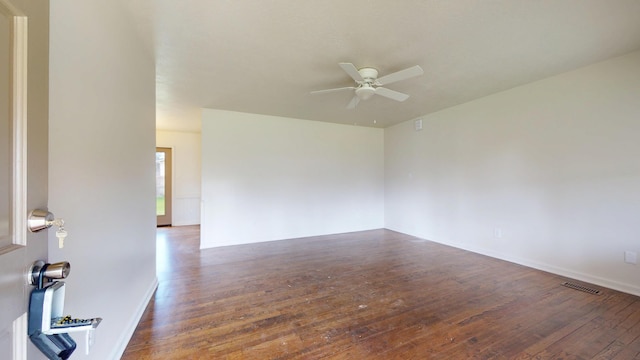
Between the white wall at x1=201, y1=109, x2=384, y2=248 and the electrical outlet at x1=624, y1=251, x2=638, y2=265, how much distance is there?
12.7ft

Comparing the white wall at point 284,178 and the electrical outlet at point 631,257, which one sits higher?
the white wall at point 284,178

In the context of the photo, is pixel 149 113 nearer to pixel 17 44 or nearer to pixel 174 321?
pixel 174 321

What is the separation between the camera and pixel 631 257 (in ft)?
8.71

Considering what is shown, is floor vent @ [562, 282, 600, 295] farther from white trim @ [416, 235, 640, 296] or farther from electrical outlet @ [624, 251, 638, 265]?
electrical outlet @ [624, 251, 638, 265]

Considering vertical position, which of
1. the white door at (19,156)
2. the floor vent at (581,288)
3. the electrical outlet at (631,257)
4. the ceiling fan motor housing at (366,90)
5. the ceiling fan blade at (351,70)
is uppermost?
the ceiling fan blade at (351,70)

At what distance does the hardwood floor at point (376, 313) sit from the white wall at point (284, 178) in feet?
3.66

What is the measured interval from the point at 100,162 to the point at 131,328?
4.39 feet

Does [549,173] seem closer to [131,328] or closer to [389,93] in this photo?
[389,93]

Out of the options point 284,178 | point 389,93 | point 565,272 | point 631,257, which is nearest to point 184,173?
point 284,178

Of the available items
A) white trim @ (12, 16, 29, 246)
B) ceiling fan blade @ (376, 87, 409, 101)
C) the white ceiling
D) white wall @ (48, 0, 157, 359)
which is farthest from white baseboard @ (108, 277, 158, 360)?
ceiling fan blade @ (376, 87, 409, 101)

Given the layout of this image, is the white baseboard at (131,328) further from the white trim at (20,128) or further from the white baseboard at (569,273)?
the white baseboard at (569,273)

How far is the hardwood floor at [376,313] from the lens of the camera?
1.81 metres

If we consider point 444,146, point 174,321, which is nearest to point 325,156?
point 444,146

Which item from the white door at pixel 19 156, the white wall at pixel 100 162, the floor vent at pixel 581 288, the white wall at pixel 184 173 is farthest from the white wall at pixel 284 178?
the white door at pixel 19 156
